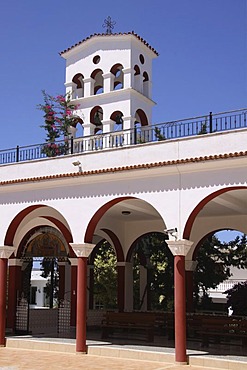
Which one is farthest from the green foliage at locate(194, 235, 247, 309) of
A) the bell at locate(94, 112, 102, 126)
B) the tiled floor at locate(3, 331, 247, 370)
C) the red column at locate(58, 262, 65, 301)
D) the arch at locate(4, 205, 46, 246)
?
the arch at locate(4, 205, 46, 246)

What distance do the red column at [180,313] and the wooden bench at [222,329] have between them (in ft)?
6.19

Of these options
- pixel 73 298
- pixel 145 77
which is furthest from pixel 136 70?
pixel 73 298

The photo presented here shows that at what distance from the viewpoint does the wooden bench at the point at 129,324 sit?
15516 mm

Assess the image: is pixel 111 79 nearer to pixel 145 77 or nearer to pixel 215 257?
pixel 145 77

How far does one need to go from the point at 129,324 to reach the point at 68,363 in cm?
374

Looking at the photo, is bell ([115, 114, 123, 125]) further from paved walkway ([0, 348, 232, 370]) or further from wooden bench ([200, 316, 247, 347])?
paved walkway ([0, 348, 232, 370])

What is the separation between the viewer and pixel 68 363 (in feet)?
42.2

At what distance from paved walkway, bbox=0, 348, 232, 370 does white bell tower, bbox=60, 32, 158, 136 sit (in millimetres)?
7526

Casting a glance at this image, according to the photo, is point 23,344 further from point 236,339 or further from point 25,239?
point 236,339

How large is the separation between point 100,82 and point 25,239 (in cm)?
642

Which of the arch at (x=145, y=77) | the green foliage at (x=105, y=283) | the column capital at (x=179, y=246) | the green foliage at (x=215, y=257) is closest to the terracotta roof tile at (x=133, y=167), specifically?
the column capital at (x=179, y=246)

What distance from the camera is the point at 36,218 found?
19.3 meters

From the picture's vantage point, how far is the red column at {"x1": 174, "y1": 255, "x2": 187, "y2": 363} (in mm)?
12516

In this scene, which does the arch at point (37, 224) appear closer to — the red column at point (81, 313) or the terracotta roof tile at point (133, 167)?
the terracotta roof tile at point (133, 167)
